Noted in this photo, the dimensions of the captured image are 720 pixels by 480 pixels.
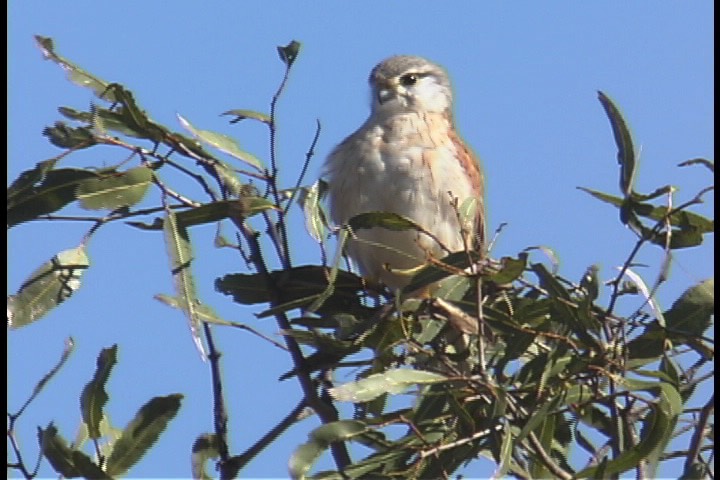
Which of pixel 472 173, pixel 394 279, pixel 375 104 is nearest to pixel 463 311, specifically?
pixel 394 279

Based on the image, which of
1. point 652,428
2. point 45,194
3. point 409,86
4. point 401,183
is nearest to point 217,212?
point 45,194

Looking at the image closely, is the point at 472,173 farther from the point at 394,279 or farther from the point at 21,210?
the point at 21,210

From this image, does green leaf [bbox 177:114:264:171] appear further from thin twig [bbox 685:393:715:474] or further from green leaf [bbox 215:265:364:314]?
thin twig [bbox 685:393:715:474]

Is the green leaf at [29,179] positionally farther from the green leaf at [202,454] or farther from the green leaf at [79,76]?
the green leaf at [202,454]

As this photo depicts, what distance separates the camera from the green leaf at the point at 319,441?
2.21 metres

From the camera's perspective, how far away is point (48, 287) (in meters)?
2.41

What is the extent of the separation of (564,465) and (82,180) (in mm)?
1164

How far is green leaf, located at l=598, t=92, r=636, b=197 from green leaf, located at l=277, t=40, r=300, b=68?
62 centimetres

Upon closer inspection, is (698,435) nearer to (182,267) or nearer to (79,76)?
(182,267)

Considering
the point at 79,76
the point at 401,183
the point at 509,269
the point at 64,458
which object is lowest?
the point at 64,458

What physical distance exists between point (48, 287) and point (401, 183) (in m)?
1.72

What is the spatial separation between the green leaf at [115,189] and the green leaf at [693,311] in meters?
1.08

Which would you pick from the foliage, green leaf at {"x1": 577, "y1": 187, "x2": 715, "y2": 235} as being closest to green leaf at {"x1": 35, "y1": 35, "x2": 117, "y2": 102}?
the foliage

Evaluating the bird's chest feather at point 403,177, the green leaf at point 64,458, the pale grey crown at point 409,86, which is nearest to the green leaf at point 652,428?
the green leaf at point 64,458
